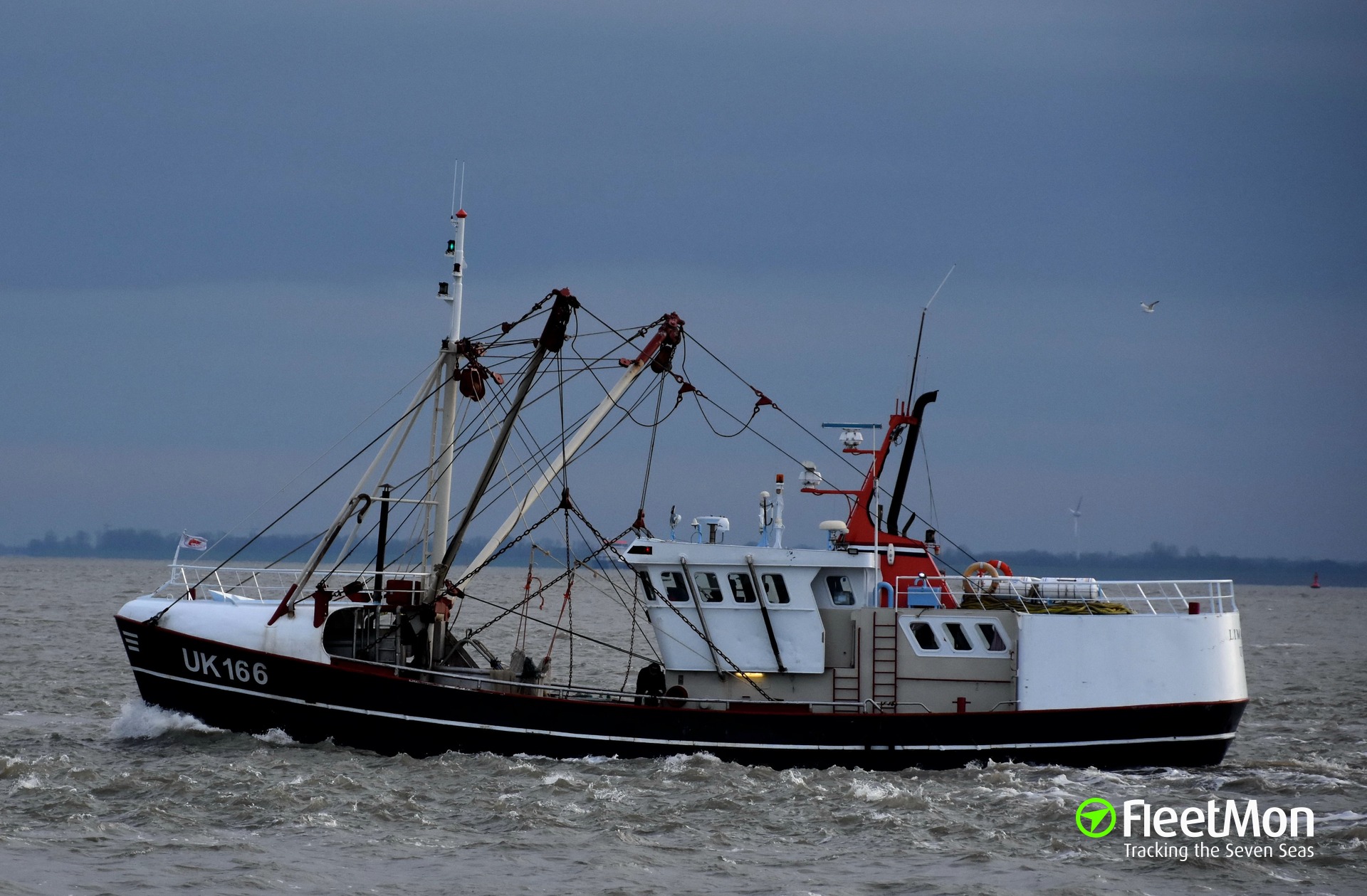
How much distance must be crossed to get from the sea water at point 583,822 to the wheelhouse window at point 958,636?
2.01 metres

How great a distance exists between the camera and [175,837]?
17.5m

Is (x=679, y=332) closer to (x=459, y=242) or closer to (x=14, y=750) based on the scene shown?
(x=459, y=242)

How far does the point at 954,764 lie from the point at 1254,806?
4.39m

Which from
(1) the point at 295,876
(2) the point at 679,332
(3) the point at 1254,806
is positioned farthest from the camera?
(2) the point at 679,332

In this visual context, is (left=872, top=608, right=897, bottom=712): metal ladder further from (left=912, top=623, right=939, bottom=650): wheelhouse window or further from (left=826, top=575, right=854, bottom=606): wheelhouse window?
(left=826, top=575, right=854, bottom=606): wheelhouse window

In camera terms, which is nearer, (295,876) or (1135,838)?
(295,876)

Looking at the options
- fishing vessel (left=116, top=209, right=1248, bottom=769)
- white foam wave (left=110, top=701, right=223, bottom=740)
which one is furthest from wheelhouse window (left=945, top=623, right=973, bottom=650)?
white foam wave (left=110, top=701, right=223, bottom=740)

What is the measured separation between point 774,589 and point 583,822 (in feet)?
19.4

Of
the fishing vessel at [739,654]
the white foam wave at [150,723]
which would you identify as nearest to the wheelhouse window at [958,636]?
the fishing vessel at [739,654]

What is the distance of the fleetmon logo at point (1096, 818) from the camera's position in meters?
19.2

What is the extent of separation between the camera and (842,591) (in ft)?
77.3

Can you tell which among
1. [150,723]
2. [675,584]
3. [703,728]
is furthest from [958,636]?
[150,723]

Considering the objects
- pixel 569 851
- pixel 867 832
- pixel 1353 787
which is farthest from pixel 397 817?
pixel 1353 787

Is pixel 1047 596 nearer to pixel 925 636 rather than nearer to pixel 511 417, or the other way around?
pixel 925 636
